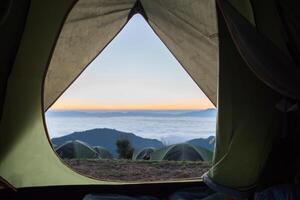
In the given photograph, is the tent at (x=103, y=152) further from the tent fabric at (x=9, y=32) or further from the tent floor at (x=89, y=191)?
the tent fabric at (x=9, y=32)

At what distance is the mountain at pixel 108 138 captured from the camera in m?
3.77

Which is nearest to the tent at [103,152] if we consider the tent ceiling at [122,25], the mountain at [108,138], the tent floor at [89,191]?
the mountain at [108,138]

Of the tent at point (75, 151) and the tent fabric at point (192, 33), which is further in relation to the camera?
the tent at point (75, 151)

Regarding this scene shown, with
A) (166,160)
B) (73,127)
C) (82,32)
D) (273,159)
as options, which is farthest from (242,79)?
(73,127)

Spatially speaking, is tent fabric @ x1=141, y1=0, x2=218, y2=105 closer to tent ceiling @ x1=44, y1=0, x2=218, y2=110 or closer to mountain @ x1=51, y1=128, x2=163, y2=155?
tent ceiling @ x1=44, y1=0, x2=218, y2=110

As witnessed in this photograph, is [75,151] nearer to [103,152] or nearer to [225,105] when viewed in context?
[103,152]

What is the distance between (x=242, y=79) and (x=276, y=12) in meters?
0.33

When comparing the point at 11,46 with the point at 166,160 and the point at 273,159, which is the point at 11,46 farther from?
the point at 166,160

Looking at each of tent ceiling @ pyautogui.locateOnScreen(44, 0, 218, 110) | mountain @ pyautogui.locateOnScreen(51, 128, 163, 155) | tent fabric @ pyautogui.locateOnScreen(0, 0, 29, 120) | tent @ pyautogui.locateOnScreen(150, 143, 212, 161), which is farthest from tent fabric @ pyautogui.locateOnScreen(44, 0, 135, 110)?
mountain @ pyautogui.locateOnScreen(51, 128, 163, 155)

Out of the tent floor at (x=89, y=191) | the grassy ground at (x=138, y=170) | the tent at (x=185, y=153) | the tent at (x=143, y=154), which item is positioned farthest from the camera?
the tent at (x=143, y=154)

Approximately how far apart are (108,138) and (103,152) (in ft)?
1.44

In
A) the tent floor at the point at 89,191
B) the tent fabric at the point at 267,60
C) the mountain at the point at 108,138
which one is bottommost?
the tent floor at the point at 89,191

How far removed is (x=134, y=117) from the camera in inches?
191

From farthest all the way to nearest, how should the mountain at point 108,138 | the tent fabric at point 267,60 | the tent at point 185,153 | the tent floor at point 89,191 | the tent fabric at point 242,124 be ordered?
the mountain at point 108,138
the tent at point 185,153
the tent floor at point 89,191
the tent fabric at point 242,124
the tent fabric at point 267,60
